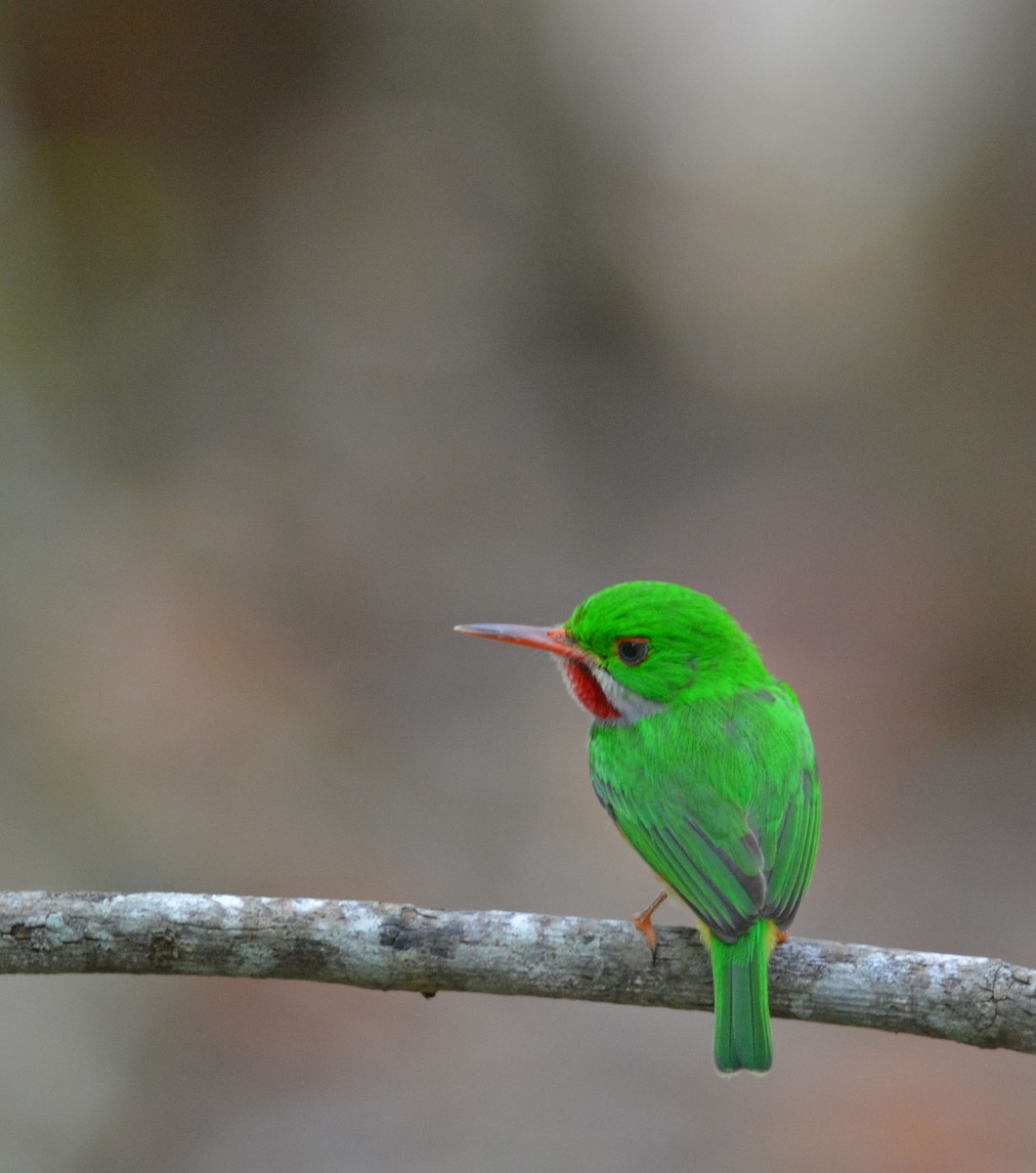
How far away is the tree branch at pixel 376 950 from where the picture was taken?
10.6ft

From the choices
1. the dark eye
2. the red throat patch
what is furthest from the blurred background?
the dark eye

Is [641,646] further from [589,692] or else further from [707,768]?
[707,768]

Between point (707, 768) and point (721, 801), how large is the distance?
0.33 ft

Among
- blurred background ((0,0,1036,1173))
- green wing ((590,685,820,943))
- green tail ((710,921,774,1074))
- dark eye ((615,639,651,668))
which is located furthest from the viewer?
blurred background ((0,0,1036,1173))

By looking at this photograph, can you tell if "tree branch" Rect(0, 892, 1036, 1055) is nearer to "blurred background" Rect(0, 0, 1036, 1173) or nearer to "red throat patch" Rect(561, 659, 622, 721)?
"red throat patch" Rect(561, 659, 622, 721)

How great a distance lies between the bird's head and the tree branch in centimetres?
75

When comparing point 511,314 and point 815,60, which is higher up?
point 815,60

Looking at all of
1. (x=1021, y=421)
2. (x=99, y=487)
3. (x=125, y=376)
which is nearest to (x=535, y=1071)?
(x=99, y=487)

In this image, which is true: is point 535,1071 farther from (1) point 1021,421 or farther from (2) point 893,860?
(1) point 1021,421

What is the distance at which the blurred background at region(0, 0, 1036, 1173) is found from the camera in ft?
25.9

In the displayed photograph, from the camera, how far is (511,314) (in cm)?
1105

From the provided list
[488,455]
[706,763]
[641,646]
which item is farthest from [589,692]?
[488,455]

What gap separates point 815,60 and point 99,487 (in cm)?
616

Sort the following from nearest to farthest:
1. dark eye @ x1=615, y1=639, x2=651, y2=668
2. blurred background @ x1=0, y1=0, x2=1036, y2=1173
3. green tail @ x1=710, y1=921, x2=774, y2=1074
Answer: green tail @ x1=710, y1=921, x2=774, y2=1074
dark eye @ x1=615, y1=639, x2=651, y2=668
blurred background @ x1=0, y1=0, x2=1036, y2=1173
